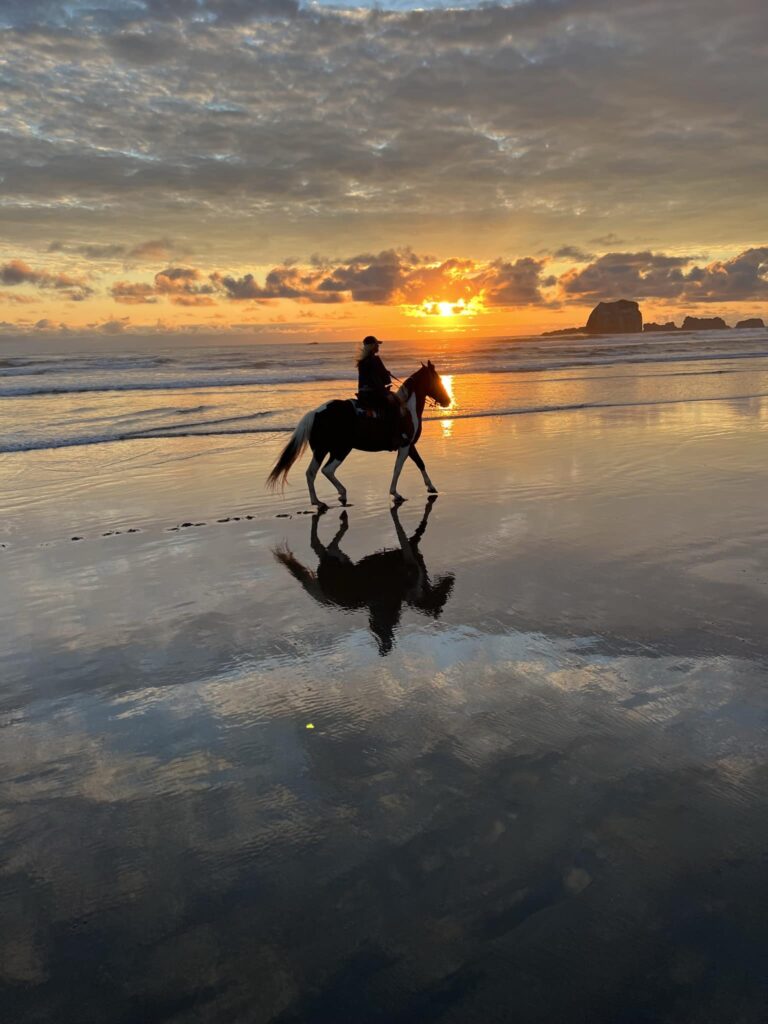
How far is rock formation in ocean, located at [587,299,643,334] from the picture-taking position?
161750mm

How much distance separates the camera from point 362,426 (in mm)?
10414

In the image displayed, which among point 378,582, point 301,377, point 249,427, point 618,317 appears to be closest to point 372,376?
point 378,582

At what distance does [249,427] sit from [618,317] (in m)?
161

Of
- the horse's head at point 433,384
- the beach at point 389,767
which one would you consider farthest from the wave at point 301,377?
the beach at point 389,767

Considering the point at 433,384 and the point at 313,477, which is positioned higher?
the point at 433,384

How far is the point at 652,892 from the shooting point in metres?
2.75

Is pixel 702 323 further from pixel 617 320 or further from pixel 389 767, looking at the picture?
pixel 389 767

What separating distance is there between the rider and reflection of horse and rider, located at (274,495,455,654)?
2430 mm

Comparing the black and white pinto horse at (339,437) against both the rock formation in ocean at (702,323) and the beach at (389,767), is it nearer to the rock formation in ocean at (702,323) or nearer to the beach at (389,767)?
the beach at (389,767)

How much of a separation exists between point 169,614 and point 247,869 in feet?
11.3

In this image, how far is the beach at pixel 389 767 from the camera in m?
2.46

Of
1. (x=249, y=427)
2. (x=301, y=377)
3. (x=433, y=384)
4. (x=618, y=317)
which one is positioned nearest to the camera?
(x=433, y=384)

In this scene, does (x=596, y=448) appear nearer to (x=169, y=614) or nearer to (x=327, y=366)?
(x=169, y=614)

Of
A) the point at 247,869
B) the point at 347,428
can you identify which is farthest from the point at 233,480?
the point at 247,869
